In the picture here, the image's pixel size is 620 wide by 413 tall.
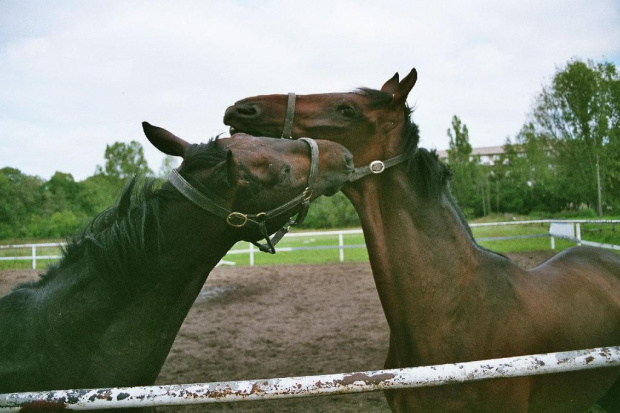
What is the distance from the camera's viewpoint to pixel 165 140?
7.02 ft

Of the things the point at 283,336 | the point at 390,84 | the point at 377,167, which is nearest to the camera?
the point at 377,167

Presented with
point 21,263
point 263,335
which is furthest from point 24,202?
point 263,335

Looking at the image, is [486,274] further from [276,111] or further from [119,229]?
[119,229]

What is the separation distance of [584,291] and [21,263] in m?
18.6

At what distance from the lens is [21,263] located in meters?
16.2

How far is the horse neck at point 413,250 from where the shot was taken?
2393mm

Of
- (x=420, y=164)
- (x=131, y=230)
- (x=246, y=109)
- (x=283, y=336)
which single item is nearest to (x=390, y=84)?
(x=420, y=164)

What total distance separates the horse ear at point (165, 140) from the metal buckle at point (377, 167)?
42.1 inches

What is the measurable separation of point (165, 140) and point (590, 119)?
6.11 m

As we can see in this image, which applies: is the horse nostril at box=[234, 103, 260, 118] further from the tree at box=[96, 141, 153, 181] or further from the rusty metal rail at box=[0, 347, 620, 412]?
the tree at box=[96, 141, 153, 181]

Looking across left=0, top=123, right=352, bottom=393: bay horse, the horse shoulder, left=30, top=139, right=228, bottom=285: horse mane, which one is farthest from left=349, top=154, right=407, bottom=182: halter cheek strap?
the horse shoulder

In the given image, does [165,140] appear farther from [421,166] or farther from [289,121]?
[421,166]

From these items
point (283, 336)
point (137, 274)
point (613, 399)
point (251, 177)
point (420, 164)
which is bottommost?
point (283, 336)

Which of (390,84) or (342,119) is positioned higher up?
(390,84)
